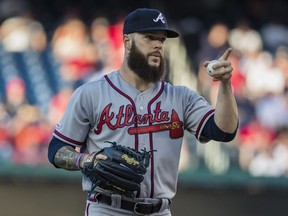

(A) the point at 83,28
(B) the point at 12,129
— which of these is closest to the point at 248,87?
(A) the point at 83,28

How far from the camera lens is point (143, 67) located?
4312mm

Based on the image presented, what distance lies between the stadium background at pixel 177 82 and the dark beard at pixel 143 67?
A: 442cm

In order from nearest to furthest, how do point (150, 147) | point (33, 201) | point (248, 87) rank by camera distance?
point (150, 147)
point (33, 201)
point (248, 87)

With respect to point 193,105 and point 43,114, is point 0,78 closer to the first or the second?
point 43,114

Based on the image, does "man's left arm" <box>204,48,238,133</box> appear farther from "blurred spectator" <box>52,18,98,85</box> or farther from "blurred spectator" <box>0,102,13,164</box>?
"blurred spectator" <box>52,18,98,85</box>

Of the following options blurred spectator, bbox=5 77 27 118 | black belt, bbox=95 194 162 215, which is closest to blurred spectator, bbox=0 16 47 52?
blurred spectator, bbox=5 77 27 118

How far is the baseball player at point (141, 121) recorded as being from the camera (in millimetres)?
4203

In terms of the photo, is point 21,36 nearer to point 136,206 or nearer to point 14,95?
point 14,95

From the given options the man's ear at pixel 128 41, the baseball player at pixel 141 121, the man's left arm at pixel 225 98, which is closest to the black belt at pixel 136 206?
the baseball player at pixel 141 121

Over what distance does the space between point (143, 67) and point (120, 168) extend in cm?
64

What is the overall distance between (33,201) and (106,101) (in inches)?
182

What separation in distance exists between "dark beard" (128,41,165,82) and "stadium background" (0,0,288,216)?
442cm

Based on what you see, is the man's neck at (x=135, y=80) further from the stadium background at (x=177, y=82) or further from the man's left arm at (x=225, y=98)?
the stadium background at (x=177, y=82)

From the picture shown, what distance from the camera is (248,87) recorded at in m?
9.54
